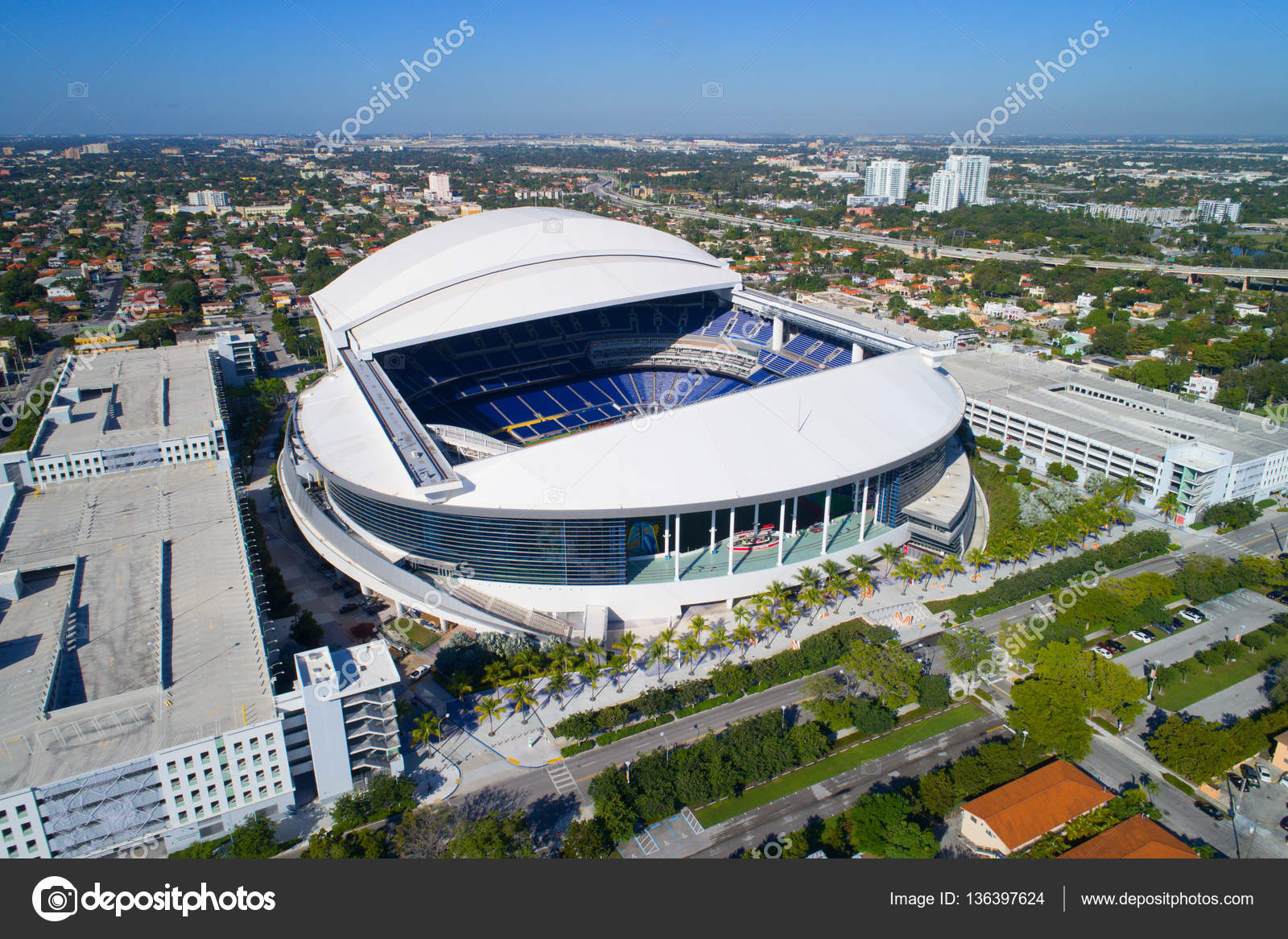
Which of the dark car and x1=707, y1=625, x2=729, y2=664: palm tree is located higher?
x1=707, y1=625, x2=729, y2=664: palm tree

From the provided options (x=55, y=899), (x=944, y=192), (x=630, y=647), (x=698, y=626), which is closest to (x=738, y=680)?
(x=698, y=626)

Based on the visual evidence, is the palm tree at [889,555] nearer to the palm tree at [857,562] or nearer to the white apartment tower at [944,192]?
the palm tree at [857,562]

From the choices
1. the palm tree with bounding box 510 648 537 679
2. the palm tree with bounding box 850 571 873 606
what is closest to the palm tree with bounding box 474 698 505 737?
the palm tree with bounding box 510 648 537 679

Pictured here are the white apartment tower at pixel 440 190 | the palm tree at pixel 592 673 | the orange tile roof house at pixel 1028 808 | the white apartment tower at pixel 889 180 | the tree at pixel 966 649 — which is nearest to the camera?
the orange tile roof house at pixel 1028 808

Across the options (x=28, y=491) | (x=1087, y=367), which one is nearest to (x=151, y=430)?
(x=28, y=491)

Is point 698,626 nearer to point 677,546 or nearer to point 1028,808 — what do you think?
point 677,546

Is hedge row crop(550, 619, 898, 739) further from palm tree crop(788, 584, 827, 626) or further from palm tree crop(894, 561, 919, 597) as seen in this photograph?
palm tree crop(894, 561, 919, 597)

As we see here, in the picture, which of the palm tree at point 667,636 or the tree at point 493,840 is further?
the palm tree at point 667,636

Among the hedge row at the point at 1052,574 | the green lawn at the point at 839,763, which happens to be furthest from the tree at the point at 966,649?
the hedge row at the point at 1052,574
